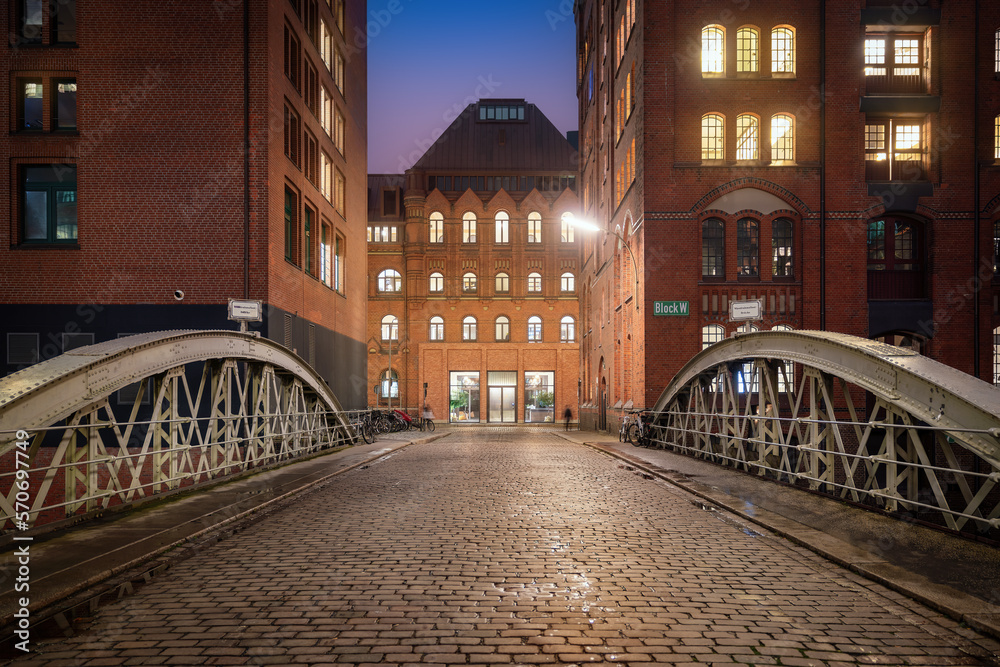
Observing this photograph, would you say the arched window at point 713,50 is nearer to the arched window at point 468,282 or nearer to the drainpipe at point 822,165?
the drainpipe at point 822,165

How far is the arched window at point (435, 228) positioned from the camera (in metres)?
54.7

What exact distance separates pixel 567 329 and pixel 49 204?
123ft

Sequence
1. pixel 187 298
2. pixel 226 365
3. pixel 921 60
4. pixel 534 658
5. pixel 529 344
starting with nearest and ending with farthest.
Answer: pixel 534 658, pixel 226 365, pixel 187 298, pixel 921 60, pixel 529 344

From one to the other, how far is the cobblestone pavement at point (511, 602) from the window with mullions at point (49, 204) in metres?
17.7

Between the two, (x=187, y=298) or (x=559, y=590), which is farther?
(x=187, y=298)

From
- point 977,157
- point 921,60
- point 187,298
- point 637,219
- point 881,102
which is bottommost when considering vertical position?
point 187,298

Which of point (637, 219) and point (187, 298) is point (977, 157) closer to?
point (637, 219)

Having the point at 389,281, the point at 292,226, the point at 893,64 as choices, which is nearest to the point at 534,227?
the point at 389,281

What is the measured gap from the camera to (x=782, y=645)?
185 inches

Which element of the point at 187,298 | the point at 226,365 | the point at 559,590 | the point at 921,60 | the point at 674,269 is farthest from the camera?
the point at 921,60

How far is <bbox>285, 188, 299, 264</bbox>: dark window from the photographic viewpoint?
82.7ft

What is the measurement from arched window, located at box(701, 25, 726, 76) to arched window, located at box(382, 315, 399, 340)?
33.4 meters

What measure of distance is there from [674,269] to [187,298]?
49.6 ft

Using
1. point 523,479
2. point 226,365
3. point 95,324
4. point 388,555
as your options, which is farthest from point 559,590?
point 95,324
